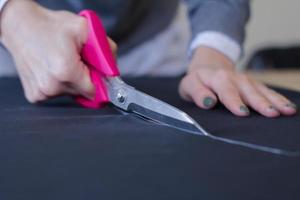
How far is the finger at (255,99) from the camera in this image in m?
0.63

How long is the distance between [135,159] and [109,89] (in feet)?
0.72

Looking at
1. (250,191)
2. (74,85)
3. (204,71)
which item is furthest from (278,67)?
(250,191)

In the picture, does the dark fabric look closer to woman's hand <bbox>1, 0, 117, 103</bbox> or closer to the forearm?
the forearm

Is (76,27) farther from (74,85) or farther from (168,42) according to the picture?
(168,42)

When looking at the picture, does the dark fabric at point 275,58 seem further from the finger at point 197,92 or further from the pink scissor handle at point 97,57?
the pink scissor handle at point 97,57

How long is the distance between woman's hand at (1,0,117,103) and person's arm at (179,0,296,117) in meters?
0.13

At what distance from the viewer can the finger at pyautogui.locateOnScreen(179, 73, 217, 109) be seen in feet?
2.24

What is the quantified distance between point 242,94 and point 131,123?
0.57 ft

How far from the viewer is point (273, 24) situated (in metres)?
2.17

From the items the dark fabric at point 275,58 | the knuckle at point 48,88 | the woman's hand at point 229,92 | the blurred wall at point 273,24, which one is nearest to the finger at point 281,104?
the woman's hand at point 229,92

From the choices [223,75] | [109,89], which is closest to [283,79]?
[223,75]

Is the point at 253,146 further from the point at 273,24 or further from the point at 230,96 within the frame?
the point at 273,24

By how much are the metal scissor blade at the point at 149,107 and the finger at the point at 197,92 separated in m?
0.11

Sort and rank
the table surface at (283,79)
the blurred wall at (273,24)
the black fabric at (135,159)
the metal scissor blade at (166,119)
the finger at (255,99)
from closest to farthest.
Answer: the black fabric at (135,159), the metal scissor blade at (166,119), the finger at (255,99), the table surface at (283,79), the blurred wall at (273,24)
